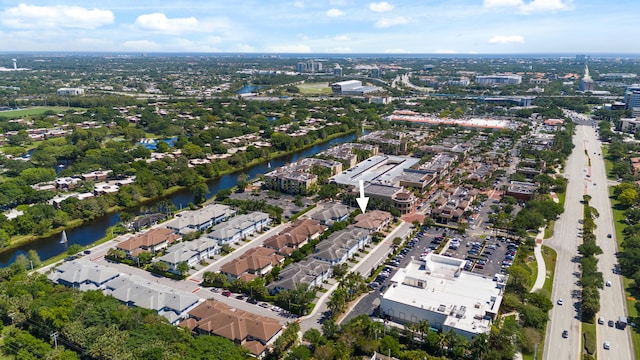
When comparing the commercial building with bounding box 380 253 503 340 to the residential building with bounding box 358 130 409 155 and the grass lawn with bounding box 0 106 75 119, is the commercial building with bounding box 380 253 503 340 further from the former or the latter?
the grass lawn with bounding box 0 106 75 119

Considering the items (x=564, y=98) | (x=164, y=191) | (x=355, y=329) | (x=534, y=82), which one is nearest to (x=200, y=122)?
(x=164, y=191)

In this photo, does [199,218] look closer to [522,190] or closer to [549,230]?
[549,230]

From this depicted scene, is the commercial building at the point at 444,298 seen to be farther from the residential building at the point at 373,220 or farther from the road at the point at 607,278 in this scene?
the residential building at the point at 373,220

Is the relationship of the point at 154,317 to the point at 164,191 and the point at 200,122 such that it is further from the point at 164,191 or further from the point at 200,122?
the point at 200,122

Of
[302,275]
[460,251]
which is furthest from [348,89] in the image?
[302,275]

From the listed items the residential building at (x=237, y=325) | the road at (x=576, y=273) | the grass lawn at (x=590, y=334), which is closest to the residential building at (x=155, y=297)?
the residential building at (x=237, y=325)

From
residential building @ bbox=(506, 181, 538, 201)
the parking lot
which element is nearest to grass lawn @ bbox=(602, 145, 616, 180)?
residential building @ bbox=(506, 181, 538, 201)
